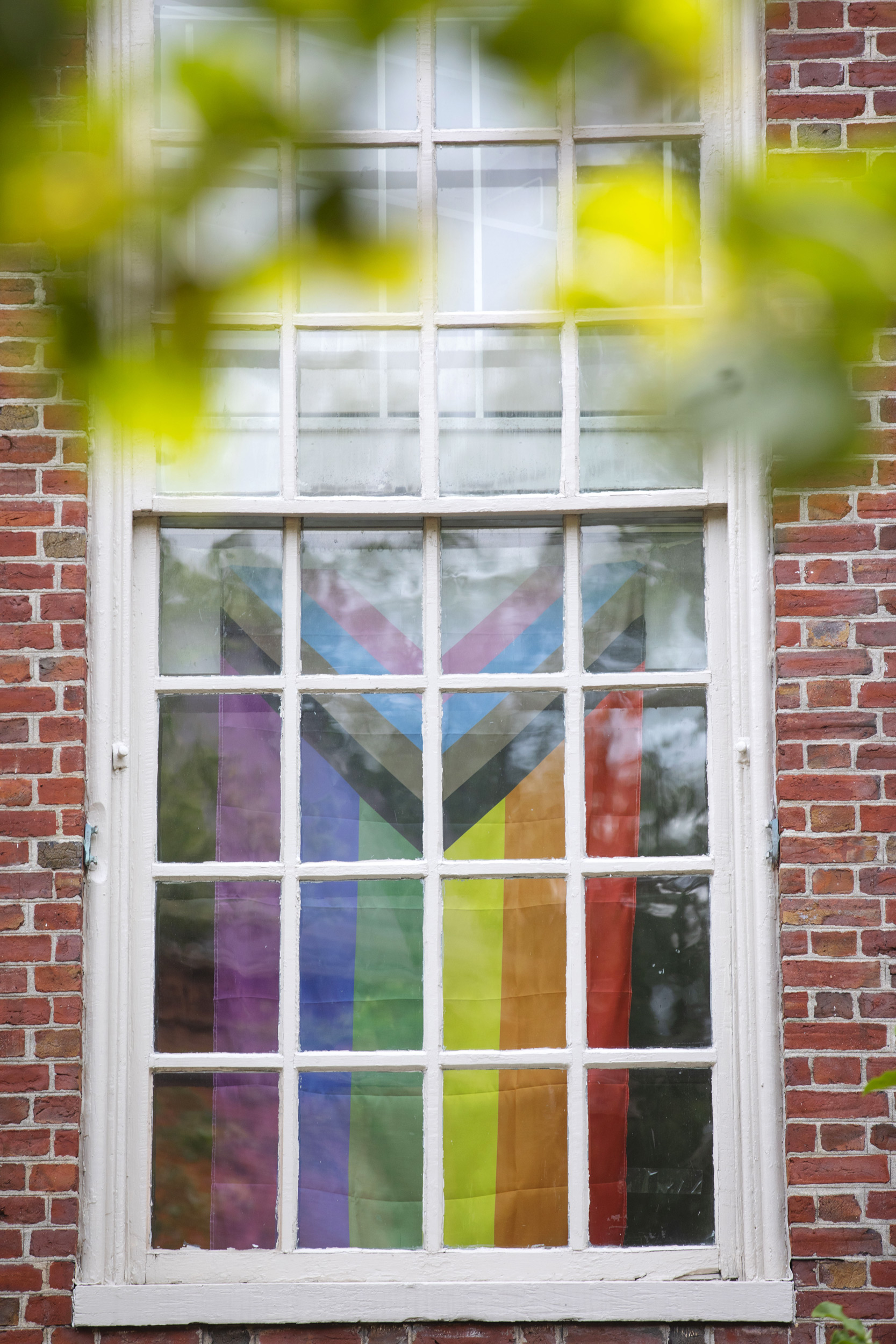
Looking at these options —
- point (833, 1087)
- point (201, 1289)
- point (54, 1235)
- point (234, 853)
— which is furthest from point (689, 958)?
point (54, 1235)

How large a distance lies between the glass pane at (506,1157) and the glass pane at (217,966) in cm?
47

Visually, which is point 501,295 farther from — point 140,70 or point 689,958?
point 140,70

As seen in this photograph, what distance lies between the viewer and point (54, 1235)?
2666 mm

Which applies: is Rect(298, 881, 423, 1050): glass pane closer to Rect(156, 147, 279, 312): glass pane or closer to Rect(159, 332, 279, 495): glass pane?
Rect(159, 332, 279, 495): glass pane

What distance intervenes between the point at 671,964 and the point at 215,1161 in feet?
3.75

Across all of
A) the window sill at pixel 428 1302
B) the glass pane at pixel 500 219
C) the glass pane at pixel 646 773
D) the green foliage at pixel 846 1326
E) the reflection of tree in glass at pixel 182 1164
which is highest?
the glass pane at pixel 500 219

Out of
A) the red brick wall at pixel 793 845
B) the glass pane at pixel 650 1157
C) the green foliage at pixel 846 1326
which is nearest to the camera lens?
the green foliage at pixel 846 1326

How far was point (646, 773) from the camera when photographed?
2908 mm

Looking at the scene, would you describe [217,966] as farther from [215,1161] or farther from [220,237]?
[220,237]

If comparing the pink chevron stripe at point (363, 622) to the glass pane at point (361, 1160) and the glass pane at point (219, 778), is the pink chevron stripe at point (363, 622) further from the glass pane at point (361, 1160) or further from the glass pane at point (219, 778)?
the glass pane at point (361, 1160)

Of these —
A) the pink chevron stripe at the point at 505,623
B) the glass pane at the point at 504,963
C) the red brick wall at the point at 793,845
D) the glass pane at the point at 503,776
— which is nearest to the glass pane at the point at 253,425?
the red brick wall at the point at 793,845

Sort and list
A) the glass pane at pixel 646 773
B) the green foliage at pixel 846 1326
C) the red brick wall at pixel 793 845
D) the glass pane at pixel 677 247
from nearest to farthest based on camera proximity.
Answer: the glass pane at pixel 677 247 → the green foliage at pixel 846 1326 → the red brick wall at pixel 793 845 → the glass pane at pixel 646 773

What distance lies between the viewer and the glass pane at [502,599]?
294cm

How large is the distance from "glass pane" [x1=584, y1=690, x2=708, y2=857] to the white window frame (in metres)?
0.03
